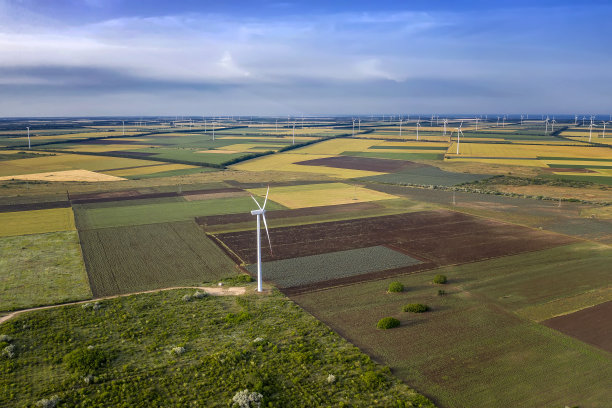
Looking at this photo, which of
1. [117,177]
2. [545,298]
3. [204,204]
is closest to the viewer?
[545,298]

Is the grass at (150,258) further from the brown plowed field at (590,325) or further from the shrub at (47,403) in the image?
→ the brown plowed field at (590,325)

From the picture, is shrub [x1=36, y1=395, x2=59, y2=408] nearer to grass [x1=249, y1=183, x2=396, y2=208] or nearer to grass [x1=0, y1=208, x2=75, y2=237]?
grass [x1=0, y1=208, x2=75, y2=237]

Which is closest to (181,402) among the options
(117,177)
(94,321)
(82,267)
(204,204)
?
(94,321)

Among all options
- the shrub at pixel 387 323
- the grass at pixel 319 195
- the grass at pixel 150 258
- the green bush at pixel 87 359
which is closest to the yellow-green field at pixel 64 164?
the grass at pixel 319 195

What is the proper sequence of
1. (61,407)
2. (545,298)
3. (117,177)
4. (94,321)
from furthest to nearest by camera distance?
(117,177) < (545,298) < (94,321) < (61,407)

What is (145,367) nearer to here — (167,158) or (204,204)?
(204,204)
